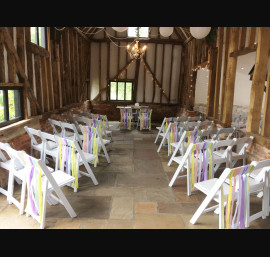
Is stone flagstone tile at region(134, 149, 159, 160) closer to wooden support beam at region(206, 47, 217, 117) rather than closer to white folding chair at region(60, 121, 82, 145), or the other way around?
white folding chair at region(60, 121, 82, 145)

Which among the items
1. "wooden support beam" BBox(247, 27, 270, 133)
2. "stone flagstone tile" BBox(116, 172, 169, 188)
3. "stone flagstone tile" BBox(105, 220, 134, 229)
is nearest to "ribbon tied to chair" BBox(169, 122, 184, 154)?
"stone flagstone tile" BBox(116, 172, 169, 188)

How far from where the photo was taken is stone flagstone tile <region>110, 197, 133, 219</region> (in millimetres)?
2967

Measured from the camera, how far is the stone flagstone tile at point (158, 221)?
2.77 meters

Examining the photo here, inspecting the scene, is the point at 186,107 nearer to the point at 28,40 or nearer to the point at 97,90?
the point at 97,90

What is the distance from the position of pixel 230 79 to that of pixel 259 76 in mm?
1400

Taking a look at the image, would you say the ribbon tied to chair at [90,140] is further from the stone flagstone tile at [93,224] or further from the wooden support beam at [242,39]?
the wooden support beam at [242,39]

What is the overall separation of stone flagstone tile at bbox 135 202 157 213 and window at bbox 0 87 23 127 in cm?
279

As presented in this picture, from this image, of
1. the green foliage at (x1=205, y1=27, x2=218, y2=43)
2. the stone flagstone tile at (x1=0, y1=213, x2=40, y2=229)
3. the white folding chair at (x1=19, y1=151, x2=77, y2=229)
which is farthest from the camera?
the green foliage at (x1=205, y1=27, x2=218, y2=43)

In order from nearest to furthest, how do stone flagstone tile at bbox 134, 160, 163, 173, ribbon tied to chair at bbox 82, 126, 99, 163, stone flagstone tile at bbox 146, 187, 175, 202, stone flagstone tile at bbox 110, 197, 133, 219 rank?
stone flagstone tile at bbox 110, 197, 133, 219 → stone flagstone tile at bbox 146, 187, 175, 202 → ribbon tied to chair at bbox 82, 126, 99, 163 → stone flagstone tile at bbox 134, 160, 163, 173

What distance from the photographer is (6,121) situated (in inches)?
166

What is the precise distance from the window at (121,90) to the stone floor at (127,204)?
744 cm

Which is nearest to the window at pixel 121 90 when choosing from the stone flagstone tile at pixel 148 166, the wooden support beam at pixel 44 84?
the wooden support beam at pixel 44 84

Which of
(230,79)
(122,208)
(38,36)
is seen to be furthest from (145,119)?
(122,208)

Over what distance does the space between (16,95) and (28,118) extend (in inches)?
21.3
